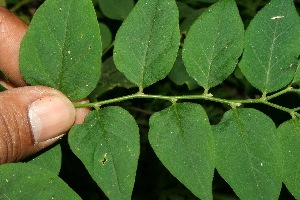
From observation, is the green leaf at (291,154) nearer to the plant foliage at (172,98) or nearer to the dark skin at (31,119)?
the plant foliage at (172,98)

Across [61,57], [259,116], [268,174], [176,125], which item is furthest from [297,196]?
[61,57]

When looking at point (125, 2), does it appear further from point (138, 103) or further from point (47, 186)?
point (47, 186)

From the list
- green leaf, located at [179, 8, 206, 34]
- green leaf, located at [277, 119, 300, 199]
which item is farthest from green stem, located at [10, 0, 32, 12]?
green leaf, located at [277, 119, 300, 199]

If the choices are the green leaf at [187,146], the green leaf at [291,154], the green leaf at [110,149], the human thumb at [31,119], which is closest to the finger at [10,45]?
the human thumb at [31,119]

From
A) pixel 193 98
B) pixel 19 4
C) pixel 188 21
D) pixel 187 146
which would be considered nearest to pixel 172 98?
pixel 193 98

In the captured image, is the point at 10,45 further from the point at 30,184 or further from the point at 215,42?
the point at 215,42
